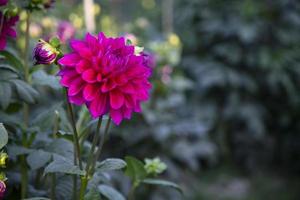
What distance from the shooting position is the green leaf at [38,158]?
37.8 inches

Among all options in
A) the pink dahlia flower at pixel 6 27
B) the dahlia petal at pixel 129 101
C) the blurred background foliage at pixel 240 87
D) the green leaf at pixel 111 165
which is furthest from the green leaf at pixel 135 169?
the blurred background foliage at pixel 240 87

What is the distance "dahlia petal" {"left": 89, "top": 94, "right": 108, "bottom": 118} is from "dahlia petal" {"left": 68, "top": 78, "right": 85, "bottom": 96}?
30 mm

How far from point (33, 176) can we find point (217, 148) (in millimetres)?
2513

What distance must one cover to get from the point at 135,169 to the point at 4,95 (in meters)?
0.30

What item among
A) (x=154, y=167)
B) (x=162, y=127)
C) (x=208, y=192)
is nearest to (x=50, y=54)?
(x=154, y=167)

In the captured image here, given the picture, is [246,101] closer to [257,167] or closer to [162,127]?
[257,167]

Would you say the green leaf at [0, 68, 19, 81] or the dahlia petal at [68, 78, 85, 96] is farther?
the green leaf at [0, 68, 19, 81]

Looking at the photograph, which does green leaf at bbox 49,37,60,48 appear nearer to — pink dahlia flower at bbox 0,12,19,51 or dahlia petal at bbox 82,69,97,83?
dahlia petal at bbox 82,69,97,83

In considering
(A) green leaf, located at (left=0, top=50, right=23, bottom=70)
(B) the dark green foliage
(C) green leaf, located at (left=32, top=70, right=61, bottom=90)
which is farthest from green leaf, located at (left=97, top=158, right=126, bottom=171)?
(B) the dark green foliage

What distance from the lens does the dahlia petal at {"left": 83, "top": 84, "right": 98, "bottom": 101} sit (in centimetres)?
79

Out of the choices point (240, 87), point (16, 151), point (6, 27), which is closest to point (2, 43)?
point (6, 27)

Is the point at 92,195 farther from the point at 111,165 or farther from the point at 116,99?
the point at 116,99

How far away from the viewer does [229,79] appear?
3463 millimetres

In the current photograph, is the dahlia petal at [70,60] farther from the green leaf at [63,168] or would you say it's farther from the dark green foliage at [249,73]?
the dark green foliage at [249,73]
